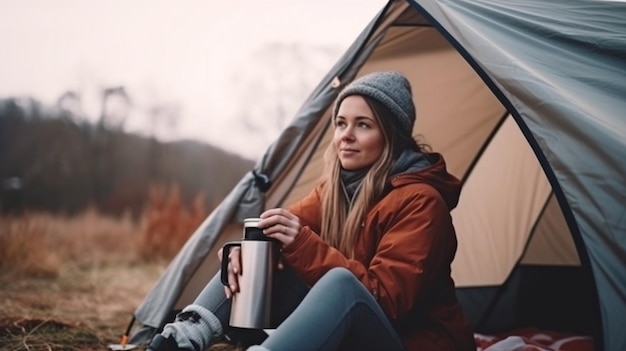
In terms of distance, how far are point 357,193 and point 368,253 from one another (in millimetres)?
198

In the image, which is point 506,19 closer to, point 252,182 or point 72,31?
point 252,182

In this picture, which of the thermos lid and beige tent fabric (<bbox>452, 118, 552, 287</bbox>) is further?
beige tent fabric (<bbox>452, 118, 552, 287</bbox>)

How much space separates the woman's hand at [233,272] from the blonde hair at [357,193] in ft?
1.10

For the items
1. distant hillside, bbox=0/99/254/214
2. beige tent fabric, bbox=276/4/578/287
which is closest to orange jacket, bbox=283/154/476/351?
beige tent fabric, bbox=276/4/578/287

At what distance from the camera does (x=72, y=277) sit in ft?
18.7

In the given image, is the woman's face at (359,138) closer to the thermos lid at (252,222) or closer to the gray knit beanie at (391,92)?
the gray knit beanie at (391,92)

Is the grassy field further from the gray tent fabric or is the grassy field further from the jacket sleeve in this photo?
the gray tent fabric

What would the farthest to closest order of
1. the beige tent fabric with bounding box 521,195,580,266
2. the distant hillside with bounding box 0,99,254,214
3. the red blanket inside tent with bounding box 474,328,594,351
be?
the distant hillside with bounding box 0,99,254,214 < the beige tent fabric with bounding box 521,195,580,266 < the red blanket inside tent with bounding box 474,328,594,351

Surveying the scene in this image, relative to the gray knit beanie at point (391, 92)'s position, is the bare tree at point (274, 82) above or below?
above

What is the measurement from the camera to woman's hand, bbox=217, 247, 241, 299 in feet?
6.20

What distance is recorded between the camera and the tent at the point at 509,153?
1833mm

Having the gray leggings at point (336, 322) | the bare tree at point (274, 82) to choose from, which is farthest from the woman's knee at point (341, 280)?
the bare tree at point (274, 82)

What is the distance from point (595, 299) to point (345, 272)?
705 millimetres

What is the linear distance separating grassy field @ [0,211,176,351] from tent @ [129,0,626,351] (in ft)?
1.61
